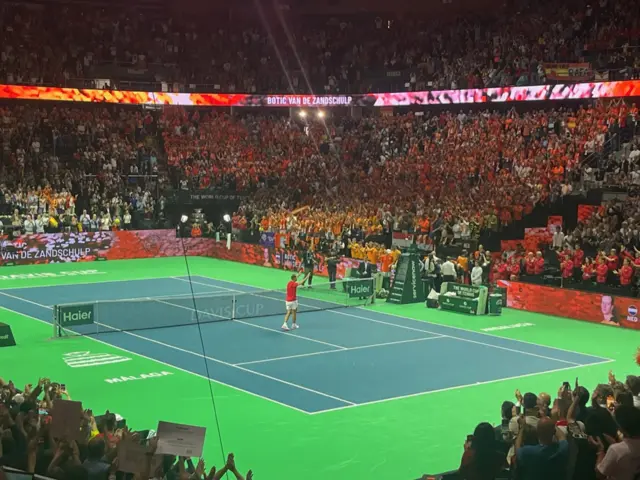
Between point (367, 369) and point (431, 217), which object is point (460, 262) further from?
point (367, 369)

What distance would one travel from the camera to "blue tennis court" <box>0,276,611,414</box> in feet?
70.9

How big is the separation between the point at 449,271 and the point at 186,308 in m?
9.54

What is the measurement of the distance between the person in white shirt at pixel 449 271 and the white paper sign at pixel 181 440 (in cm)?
2535

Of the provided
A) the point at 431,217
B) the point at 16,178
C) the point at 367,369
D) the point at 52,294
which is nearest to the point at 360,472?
the point at 367,369

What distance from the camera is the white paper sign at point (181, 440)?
880 cm

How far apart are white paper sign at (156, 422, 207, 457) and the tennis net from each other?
692 inches

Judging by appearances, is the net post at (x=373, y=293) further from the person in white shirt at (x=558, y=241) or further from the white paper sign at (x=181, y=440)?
the white paper sign at (x=181, y=440)

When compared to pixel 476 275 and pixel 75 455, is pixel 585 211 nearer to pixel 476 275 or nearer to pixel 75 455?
pixel 476 275

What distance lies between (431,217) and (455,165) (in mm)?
5990

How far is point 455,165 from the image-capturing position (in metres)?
46.5

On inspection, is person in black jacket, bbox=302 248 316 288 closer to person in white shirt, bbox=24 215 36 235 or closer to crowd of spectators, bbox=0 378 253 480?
person in white shirt, bbox=24 215 36 235

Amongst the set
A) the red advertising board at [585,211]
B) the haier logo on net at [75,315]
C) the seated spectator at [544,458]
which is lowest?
the haier logo on net at [75,315]

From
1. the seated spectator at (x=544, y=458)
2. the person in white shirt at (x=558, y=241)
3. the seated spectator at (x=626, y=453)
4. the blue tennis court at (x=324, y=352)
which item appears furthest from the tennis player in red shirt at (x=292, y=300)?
the seated spectator at (x=626, y=453)

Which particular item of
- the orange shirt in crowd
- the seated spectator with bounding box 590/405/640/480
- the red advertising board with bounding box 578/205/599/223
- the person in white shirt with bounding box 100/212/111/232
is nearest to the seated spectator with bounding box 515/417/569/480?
the seated spectator with bounding box 590/405/640/480
